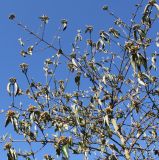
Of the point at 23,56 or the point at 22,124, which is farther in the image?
the point at 23,56

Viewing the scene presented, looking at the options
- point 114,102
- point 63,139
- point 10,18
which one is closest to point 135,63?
point 63,139

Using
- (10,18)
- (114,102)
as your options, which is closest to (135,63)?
(114,102)

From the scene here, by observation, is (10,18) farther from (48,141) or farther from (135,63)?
(135,63)

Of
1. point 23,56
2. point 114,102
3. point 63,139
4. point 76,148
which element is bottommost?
point 63,139

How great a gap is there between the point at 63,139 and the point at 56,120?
1.84 metres

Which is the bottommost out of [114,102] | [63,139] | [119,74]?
[63,139]

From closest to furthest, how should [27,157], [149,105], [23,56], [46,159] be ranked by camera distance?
[27,157] → [46,159] → [149,105] → [23,56]

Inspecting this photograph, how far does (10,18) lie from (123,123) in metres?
2.79

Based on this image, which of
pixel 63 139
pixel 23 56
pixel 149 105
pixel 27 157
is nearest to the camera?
pixel 63 139

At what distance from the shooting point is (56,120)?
730cm

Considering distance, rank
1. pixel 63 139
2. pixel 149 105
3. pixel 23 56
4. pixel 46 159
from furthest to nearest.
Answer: pixel 23 56, pixel 149 105, pixel 46 159, pixel 63 139

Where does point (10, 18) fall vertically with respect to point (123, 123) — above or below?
above

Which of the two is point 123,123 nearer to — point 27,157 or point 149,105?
point 149,105

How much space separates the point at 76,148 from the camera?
24.0 ft
